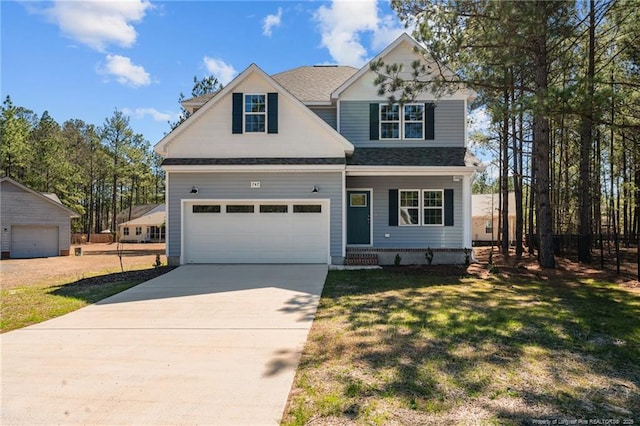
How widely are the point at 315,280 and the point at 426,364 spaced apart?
5.79 meters

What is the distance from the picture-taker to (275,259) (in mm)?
12750

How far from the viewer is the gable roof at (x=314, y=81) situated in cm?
1501

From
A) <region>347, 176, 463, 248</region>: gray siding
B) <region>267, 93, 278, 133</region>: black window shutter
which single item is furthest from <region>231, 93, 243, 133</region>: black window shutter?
<region>347, 176, 463, 248</region>: gray siding

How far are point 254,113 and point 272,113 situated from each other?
66 cm

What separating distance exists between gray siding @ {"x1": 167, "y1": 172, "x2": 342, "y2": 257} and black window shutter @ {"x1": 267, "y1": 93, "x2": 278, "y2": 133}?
164 centimetres

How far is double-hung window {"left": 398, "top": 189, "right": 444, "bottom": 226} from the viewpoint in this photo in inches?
538

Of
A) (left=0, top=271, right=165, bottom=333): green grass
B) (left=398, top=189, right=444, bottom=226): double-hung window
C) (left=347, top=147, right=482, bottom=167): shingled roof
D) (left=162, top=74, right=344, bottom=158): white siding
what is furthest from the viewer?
(left=398, top=189, right=444, bottom=226): double-hung window

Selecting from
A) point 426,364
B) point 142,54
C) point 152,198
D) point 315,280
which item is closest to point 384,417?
point 426,364

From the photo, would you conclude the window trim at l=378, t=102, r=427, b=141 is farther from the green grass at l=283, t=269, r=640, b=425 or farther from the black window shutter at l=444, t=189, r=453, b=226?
the green grass at l=283, t=269, r=640, b=425

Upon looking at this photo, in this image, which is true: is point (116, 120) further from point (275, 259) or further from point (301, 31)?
point (275, 259)

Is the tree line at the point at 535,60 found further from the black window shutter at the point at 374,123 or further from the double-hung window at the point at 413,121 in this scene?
the black window shutter at the point at 374,123

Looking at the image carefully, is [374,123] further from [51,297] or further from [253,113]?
[51,297]

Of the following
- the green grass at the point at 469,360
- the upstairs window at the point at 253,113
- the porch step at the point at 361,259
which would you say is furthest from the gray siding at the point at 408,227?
the green grass at the point at 469,360

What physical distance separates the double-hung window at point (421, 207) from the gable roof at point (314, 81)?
4.86m
